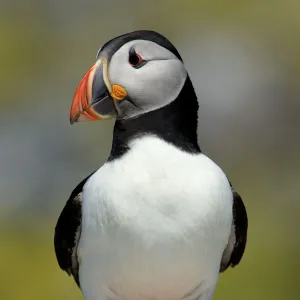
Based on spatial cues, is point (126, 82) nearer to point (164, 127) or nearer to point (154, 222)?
point (164, 127)

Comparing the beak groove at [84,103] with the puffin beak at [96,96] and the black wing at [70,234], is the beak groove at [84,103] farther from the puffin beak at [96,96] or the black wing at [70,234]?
the black wing at [70,234]

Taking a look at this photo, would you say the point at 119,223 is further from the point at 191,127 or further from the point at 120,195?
the point at 191,127

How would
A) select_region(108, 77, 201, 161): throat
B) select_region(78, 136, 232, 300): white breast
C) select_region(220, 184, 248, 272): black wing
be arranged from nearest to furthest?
select_region(78, 136, 232, 300): white breast < select_region(108, 77, 201, 161): throat < select_region(220, 184, 248, 272): black wing

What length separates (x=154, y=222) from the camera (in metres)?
2.23

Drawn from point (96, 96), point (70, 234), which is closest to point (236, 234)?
point (70, 234)

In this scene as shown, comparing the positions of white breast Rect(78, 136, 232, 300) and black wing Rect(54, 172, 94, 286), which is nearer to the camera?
white breast Rect(78, 136, 232, 300)

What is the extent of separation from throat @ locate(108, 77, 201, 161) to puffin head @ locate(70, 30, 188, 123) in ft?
0.07

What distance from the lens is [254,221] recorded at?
5766 millimetres

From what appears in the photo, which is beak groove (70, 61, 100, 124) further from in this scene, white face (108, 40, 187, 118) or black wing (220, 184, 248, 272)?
black wing (220, 184, 248, 272)

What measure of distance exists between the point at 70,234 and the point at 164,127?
429mm

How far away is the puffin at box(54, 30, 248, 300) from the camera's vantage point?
7.38 ft

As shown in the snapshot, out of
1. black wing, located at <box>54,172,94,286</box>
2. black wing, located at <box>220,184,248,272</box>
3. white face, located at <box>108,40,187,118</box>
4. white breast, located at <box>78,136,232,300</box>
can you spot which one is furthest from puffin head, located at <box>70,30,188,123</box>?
black wing, located at <box>220,184,248,272</box>

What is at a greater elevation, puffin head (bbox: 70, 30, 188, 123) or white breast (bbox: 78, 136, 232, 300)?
puffin head (bbox: 70, 30, 188, 123)

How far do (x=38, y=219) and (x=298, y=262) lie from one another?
1855 mm
